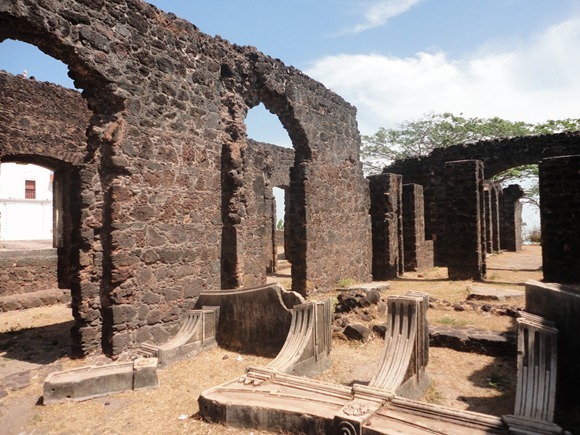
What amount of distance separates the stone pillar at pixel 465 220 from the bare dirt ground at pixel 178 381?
15.1ft

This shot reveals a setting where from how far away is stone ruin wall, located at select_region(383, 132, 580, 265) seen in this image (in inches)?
583

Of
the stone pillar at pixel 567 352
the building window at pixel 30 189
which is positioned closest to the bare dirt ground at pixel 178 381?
the stone pillar at pixel 567 352

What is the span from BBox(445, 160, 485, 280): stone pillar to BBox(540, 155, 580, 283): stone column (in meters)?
2.38

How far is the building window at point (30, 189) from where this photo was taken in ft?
101

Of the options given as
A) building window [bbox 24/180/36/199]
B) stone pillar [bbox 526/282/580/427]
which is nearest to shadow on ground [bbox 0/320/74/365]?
stone pillar [bbox 526/282/580/427]

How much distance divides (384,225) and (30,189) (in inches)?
1158

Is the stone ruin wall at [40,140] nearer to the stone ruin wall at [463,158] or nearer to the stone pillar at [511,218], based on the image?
the stone ruin wall at [463,158]

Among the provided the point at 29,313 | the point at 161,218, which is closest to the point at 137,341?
the point at 161,218

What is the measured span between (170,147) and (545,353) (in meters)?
5.56

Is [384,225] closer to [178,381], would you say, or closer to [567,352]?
[178,381]

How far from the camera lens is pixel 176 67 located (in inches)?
261

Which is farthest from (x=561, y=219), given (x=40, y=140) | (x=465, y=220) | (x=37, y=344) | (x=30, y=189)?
(x=30, y=189)

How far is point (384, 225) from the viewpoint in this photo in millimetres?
12586

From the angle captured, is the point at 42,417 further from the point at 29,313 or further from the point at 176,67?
the point at 29,313
